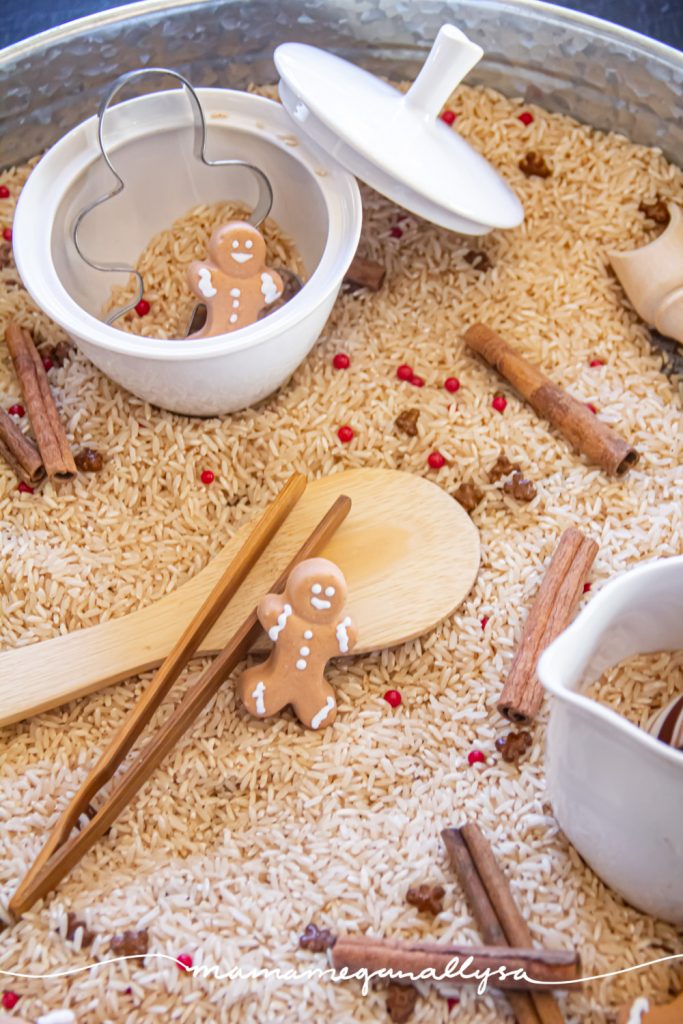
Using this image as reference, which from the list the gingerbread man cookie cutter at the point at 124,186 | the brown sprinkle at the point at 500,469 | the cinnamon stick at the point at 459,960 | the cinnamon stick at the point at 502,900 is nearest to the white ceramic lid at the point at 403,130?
the gingerbread man cookie cutter at the point at 124,186

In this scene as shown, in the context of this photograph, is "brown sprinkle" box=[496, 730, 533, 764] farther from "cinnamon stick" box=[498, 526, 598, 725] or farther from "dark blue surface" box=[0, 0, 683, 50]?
"dark blue surface" box=[0, 0, 683, 50]

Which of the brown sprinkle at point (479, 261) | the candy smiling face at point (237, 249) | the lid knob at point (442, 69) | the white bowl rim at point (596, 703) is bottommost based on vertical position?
the candy smiling face at point (237, 249)

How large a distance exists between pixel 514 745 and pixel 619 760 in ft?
0.93

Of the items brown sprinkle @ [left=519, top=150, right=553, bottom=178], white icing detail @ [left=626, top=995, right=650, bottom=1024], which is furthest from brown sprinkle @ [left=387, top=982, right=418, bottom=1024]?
brown sprinkle @ [left=519, top=150, right=553, bottom=178]

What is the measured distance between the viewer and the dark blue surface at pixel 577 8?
1.97m

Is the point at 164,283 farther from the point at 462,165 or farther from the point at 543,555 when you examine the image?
the point at 543,555

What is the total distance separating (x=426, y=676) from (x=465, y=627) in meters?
0.08

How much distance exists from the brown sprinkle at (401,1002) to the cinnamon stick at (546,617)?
0.34 m

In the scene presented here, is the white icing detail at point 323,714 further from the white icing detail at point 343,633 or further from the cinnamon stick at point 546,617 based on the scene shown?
the cinnamon stick at point 546,617

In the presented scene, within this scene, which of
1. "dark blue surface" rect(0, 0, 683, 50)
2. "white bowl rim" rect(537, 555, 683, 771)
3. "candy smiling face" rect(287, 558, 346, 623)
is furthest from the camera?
"dark blue surface" rect(0, 0, 683, 50)

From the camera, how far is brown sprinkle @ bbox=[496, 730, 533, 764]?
125 cm

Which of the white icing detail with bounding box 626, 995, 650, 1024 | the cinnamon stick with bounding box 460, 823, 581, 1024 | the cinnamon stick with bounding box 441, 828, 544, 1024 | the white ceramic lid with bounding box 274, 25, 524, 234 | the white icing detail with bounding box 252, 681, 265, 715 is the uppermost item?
the white ceramic lid with bounding box 274, 25, 524, 234

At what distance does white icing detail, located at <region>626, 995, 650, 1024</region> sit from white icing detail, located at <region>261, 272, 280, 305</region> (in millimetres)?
994

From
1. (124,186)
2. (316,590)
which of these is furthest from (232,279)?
(316,590)
